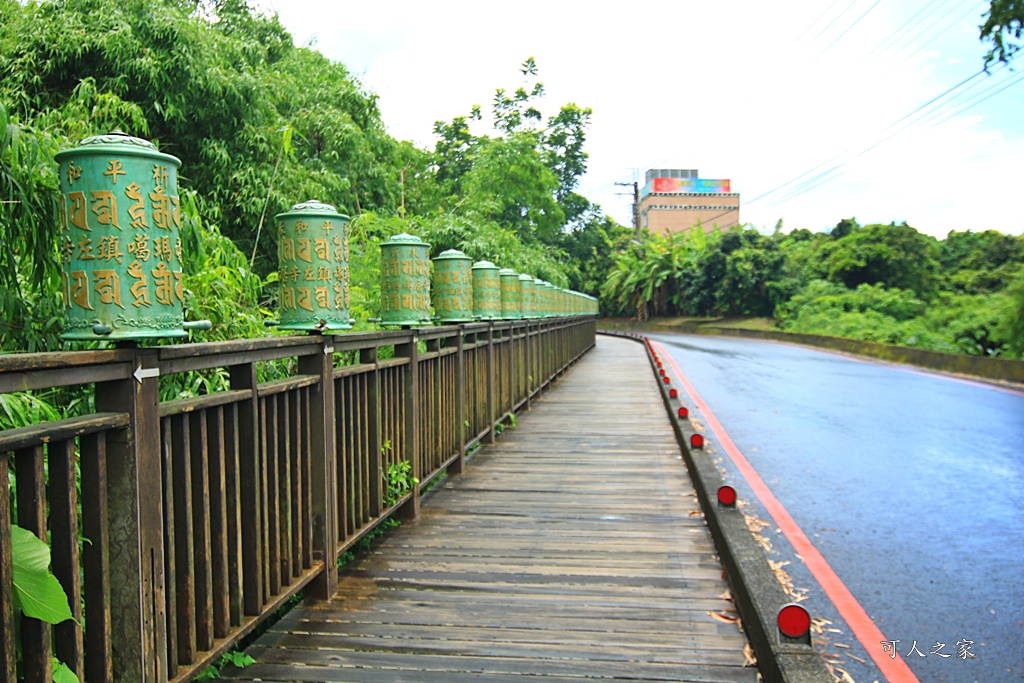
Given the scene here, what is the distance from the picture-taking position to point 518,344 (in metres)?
10.6

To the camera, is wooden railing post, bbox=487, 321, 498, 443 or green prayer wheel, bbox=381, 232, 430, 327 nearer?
green prayer wheel, bbox=381, 232, 430, 327

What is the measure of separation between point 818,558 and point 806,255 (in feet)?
135

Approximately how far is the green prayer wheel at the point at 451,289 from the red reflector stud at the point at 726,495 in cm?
286

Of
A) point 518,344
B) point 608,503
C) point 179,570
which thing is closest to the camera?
point 179,570

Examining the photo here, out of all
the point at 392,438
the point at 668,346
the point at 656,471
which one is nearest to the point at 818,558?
the point at 656,471

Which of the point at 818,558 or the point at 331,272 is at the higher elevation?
the point at 331,272

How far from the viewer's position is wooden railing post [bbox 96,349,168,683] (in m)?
2.26

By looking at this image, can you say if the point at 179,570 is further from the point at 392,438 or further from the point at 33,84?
the point at 33,84

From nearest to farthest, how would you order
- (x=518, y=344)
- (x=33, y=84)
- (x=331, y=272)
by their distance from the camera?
1. (x=331, y=272)
2. (x=33, y=84)
3. (x=518, y=344)

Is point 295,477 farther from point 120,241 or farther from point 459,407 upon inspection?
point 459,407

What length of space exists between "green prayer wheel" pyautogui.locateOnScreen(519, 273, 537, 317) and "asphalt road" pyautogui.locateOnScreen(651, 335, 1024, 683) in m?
2.86

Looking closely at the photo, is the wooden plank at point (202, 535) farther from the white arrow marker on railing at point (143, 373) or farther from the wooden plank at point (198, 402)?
the white arrow marker on railing at point (143, 373)

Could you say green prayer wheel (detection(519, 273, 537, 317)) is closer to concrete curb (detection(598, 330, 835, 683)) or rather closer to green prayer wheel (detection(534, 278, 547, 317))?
green prayer wheel (detection(534, 278, 547, 317))

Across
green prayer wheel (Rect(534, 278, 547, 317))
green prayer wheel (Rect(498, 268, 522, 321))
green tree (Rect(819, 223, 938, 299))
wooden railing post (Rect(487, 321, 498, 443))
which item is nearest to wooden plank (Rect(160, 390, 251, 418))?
wooden railing post (Rect(487, 321, 498, 443))
